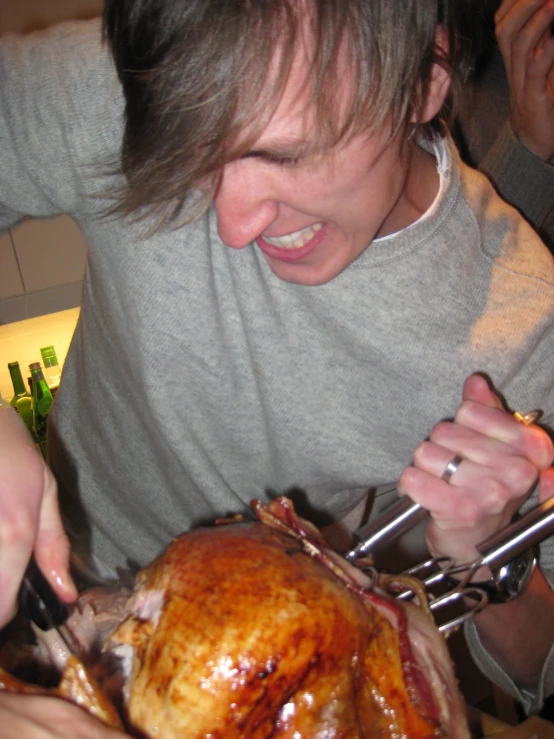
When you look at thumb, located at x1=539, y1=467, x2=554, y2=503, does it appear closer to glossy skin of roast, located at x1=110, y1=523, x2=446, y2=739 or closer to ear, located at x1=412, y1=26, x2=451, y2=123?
glossy skin of roast, located at x1=110, y1=523, x2=446, y2=739

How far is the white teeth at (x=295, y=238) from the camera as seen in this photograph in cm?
94

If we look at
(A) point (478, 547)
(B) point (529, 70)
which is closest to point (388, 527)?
(A) point (478, 547)

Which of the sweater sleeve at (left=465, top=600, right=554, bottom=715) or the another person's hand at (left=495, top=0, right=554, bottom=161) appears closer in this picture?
the sweater sleeve at (left=465, top=600, right=554, bottom=715)

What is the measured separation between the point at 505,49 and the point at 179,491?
1186 mm

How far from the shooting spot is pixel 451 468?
32.6 inches

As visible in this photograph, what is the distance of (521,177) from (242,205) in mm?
854

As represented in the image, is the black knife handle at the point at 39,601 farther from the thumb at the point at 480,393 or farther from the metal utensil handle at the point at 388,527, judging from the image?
the thumb at the point at 480,393

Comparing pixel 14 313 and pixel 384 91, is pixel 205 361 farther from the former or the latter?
pixel 14 313

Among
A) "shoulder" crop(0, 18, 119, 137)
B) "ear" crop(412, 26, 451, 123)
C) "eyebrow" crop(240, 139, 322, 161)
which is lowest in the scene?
"eyebrow" crop(240, 139, 322, 161)

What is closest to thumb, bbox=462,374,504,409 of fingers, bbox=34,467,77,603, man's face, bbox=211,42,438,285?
man's face, bbox=211,42,438,285

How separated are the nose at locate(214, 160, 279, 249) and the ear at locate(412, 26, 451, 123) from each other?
0.78ft

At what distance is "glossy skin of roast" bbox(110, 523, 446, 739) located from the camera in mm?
653

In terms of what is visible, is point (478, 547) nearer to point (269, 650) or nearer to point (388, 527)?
point (388, 527)

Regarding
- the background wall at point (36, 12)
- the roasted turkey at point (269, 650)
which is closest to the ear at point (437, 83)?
the roasted turkey at point (269, 650)
